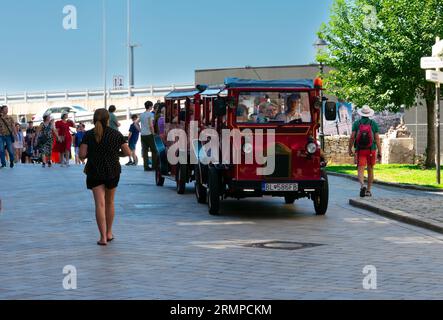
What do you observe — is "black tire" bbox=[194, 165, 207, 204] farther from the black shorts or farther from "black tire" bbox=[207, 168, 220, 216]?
the black shorts

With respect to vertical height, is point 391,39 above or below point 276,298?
above

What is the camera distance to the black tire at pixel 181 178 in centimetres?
2072

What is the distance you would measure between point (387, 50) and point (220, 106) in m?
19.0

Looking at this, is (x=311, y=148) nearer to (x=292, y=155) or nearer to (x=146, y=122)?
(x=292, y=155)

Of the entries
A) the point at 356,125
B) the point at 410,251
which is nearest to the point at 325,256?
the point at 410,251

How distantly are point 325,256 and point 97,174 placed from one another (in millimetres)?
3028

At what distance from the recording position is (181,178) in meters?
20.8

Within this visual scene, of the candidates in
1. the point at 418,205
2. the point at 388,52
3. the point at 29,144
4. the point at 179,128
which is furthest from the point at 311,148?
the point at 29,144

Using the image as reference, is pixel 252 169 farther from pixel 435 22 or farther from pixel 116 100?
pixel 116 100

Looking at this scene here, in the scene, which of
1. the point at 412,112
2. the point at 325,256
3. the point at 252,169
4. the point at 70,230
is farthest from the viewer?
the point at 412,112

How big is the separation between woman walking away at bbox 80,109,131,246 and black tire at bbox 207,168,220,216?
370 centimetres

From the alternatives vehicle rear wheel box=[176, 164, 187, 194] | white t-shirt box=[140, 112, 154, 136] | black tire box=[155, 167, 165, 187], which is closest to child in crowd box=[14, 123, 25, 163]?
white t-shirt box=[140, 112, 154, 136]

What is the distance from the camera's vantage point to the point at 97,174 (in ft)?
42.4

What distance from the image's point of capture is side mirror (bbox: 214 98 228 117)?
16.6 meters
